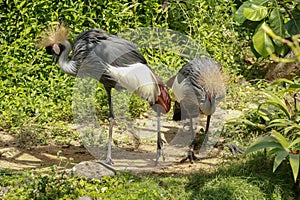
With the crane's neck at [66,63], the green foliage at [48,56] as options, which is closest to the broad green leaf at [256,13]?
the crane's neck at [66,63]

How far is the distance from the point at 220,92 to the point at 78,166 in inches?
68.2

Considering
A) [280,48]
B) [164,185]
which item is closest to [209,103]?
[164,185]

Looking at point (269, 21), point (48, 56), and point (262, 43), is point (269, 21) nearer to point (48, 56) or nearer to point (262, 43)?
point (262, 43)

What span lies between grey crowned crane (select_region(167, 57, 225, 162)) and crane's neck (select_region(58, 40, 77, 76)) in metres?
1.21

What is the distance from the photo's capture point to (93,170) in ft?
15.7

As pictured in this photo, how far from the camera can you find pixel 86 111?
6.89m

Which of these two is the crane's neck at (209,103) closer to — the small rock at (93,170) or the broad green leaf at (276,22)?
the small rock at (93,170)

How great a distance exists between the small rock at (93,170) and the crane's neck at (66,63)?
3.19 ft

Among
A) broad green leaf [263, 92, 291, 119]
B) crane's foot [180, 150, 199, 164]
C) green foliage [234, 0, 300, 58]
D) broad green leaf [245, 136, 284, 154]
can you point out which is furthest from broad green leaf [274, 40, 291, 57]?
crane's foot [180, 150, 199, 164]

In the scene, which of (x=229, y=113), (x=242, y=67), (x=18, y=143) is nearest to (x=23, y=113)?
(x=18, y=143)

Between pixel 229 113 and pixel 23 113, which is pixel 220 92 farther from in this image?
pixel 23 113

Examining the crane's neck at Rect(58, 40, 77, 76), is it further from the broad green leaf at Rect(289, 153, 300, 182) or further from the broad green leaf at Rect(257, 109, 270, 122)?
the broad green leaf at Rect(289, 153, 300, 182)

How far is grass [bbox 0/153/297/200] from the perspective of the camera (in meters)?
4.35

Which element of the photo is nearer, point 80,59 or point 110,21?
point 80,59
